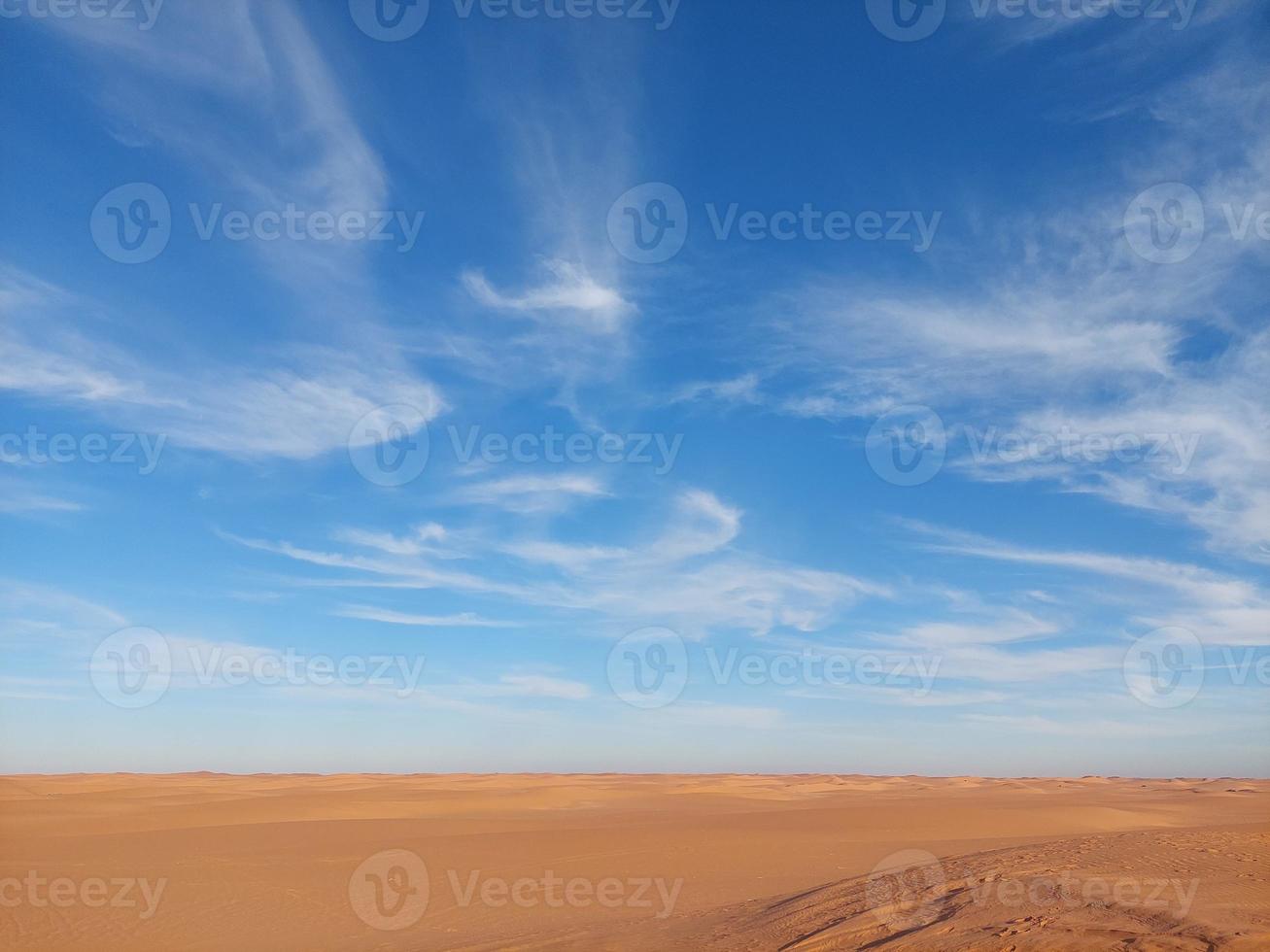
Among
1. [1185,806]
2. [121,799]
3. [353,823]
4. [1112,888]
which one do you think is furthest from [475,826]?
[1185,806]

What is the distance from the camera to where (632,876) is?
19.0 metres

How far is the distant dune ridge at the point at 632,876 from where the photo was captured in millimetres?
11281

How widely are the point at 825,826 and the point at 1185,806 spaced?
1762 cm

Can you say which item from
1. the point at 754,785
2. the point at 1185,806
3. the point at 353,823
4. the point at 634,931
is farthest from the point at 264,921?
the point at 754,785

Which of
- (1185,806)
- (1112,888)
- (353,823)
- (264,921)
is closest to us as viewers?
→ (1112,888)

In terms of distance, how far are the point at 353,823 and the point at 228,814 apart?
5.70m

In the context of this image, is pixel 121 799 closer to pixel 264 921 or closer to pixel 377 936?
pixel 264 921

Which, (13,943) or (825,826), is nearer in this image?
(13,943)

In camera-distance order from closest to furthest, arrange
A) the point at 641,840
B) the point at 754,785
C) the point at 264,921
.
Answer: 1. the point at 264,921
2. the point at 641,840
3. the point at 754,785

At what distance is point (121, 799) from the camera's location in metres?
36.0

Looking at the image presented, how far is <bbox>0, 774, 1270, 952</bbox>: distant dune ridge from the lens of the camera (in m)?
11.3

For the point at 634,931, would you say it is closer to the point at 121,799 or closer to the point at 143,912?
the point at 143,912

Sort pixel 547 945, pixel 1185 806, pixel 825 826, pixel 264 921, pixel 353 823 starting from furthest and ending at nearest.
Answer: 1. pixel 1185 806
2. pixel 353 823
3. pixel 825 826
4. pixel 264 921
5. pixel 547 945

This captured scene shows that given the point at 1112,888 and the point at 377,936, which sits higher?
the point at 1112,888
